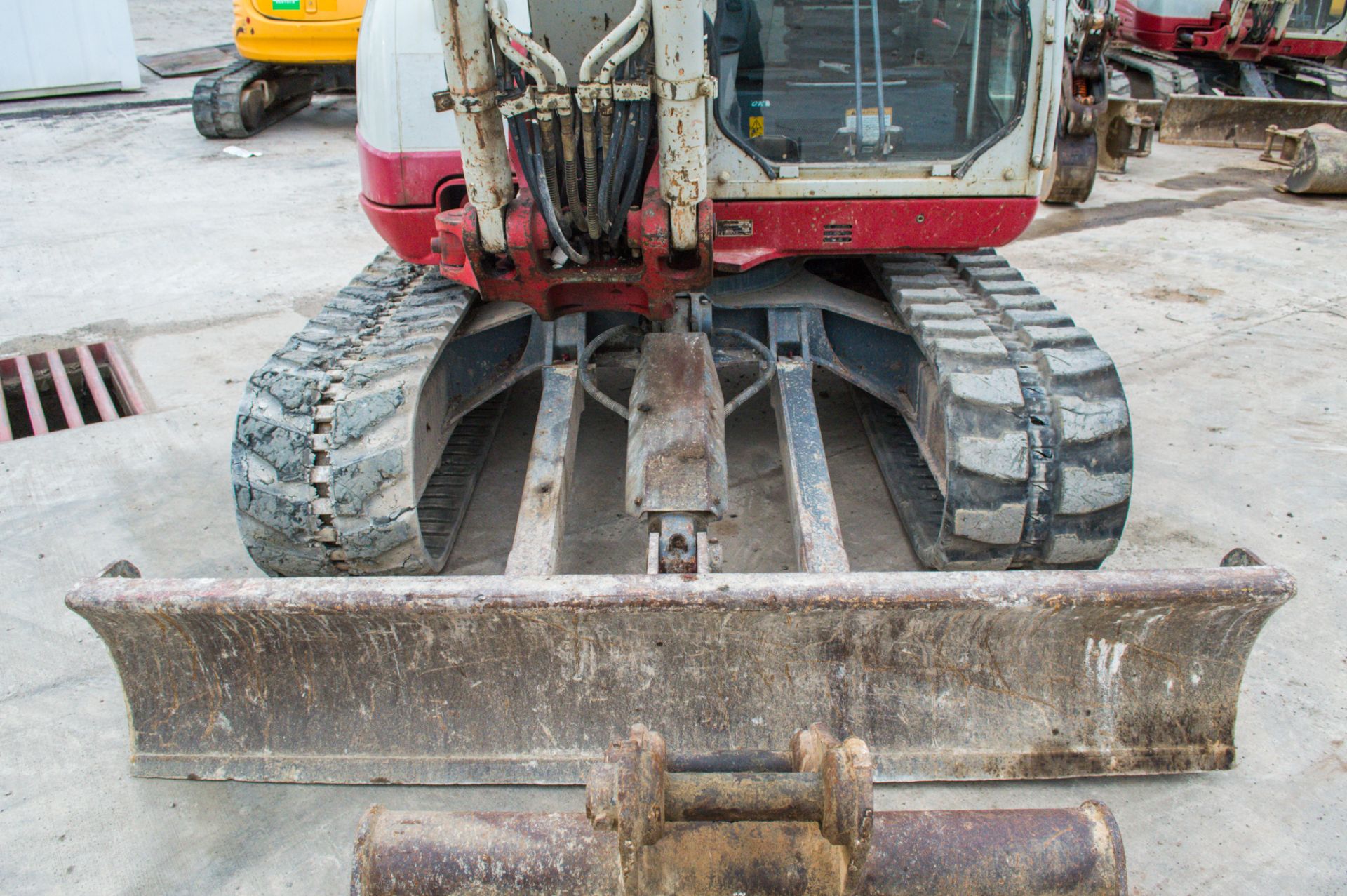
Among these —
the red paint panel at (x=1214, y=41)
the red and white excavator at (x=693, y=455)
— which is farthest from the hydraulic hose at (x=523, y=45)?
the red paint panel at (x=1214, y=41)

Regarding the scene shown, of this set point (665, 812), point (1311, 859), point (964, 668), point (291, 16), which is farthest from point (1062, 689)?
point (291, 16)

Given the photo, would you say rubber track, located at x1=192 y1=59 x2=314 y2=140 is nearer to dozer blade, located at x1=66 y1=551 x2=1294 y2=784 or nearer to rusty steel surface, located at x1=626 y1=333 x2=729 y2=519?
rusty steel surface, located at x1=626 y1=333 x2=729 y2=519

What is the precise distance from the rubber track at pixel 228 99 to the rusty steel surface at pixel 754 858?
9.53 meters

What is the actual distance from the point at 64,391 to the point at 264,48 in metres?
5.99

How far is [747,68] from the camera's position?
336 cm

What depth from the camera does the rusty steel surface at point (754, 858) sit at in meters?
1.65

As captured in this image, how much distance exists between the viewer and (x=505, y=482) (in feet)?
13.7

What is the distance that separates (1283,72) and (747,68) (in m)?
10.3

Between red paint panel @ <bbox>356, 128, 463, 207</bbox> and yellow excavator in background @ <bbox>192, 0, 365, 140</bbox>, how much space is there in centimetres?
664

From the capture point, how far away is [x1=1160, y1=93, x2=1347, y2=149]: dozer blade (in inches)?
383

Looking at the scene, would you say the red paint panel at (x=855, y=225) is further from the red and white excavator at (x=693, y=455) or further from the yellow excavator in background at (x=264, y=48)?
the yellow excavator in background at (x=264, y=48)

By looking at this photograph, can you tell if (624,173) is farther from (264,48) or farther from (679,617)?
(264,48)

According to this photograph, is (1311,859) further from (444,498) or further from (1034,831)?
(444,498)

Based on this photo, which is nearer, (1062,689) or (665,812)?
(665,812)
